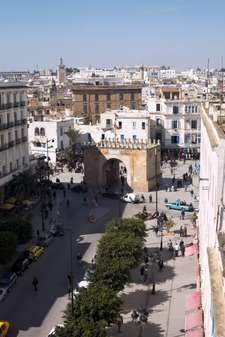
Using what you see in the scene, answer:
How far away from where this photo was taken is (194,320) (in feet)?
64.6

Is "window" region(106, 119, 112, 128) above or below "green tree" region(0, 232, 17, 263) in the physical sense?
above

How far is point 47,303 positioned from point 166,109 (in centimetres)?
4550

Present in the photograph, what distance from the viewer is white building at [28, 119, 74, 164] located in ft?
216

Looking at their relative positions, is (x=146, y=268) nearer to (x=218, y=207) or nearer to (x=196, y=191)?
(x=218, y=207)

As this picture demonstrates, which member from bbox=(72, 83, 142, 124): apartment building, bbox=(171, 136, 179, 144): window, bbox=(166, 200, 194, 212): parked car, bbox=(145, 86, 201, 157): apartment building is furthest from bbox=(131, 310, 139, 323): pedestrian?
bbox=(72, 83, 142, 124): apartment building

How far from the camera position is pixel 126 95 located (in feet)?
280

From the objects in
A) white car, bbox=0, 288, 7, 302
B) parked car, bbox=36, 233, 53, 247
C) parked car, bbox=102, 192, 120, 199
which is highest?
parked car, bbox=102, 192, 120, 199

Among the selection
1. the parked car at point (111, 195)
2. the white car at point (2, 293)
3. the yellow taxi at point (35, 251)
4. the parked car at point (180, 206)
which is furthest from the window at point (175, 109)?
the white car at point (2, 293)

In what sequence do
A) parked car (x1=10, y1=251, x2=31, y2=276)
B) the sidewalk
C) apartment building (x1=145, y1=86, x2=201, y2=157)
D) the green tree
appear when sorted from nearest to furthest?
the sidewalk
the green tree
parked car (x1=10, y1=251, x2=31, y2=276)
apartment building (x1=145, y1=86, x2=201, y2=157)

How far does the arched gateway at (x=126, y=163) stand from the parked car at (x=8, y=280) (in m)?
25.0

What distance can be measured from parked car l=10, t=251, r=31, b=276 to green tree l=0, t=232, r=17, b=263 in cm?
103

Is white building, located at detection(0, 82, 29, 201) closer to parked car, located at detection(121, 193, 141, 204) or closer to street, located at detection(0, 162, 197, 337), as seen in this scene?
street, located at detection(0, 162, 197, 337)

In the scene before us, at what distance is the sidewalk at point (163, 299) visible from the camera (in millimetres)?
23672

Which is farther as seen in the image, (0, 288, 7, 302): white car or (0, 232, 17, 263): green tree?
(0, 232, 17, 263): green tree
